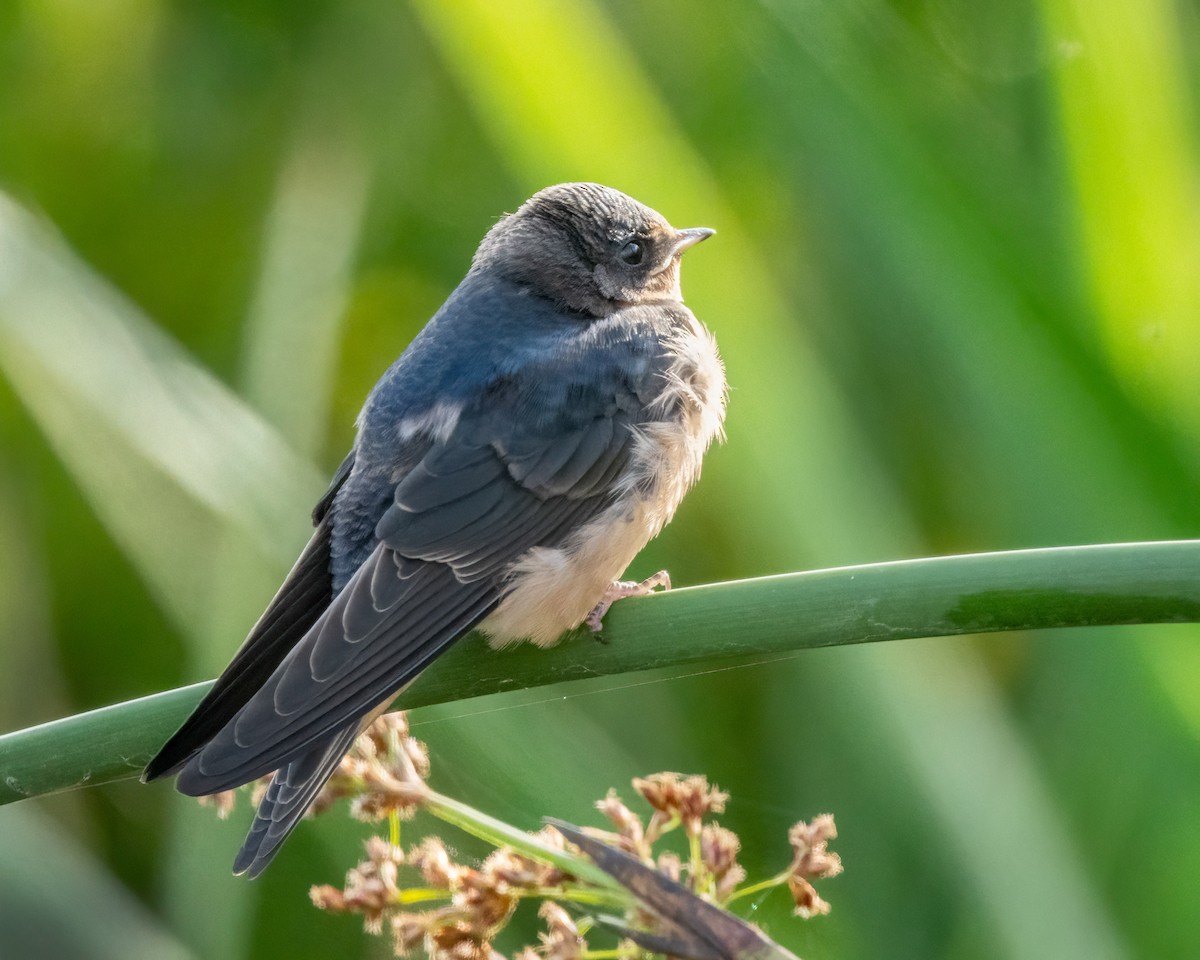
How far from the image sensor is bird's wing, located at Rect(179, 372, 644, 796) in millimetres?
1419

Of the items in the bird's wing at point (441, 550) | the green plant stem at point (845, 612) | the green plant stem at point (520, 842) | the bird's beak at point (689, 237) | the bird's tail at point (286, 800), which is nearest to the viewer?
the green plant stem at point (520, 842)

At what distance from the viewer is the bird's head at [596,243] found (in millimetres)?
2254

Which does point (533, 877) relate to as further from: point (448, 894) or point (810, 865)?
point (810, 865)

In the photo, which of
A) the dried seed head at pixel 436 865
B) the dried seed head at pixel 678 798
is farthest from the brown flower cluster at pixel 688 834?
the dried seed head at pixel 436 865

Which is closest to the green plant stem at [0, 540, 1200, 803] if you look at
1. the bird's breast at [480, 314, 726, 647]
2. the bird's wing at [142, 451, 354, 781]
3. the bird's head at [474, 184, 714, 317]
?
the bird's wing at [142, 451, 354, 781]

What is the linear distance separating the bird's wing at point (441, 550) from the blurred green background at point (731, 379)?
0.71 ft

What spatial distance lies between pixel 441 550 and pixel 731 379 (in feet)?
2.09

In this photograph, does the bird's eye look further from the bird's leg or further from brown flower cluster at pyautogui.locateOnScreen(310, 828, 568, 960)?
brown flower cluster at pyautogui.locateOnScreen(310, 828, 568, 960)

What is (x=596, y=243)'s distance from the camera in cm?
228

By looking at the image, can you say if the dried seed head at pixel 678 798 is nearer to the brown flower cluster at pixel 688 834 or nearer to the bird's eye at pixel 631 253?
the brown flower cluster at pixel 688 834

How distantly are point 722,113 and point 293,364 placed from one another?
3.02 feet

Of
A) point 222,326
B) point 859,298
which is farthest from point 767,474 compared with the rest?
point 222,326

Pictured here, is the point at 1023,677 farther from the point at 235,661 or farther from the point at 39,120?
the point at 39,120

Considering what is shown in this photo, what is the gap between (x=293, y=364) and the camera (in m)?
2.49
